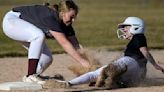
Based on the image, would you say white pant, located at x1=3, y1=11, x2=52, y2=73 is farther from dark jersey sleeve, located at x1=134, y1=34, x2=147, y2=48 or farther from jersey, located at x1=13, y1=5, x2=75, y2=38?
dark jersey sleeve, located at x1=134, y1=34, x2=147, y2=48

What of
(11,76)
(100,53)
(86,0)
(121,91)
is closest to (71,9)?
(121,91)

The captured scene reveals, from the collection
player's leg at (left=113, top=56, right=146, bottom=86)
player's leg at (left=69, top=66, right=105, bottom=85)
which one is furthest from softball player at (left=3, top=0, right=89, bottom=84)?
player's leg at (left=113, top=56, right=146, bottom=86)

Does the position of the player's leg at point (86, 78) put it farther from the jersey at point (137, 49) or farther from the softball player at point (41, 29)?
the jersey at point (137, 49)

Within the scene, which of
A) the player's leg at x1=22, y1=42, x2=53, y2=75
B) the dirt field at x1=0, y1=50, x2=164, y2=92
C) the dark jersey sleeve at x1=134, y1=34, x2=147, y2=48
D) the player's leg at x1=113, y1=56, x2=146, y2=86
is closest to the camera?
the dirt field at x1=0, y1=50, x2=164, y2=92

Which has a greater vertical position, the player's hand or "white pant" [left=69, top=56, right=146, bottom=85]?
the player's hand

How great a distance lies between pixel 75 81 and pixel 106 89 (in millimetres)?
407

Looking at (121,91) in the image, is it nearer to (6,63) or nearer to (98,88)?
(98,88)

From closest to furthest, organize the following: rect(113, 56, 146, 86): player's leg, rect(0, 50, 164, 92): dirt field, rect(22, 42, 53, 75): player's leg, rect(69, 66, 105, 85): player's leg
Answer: rect(69, 66, 105, 85): player's leg
rect(0, 50, 164, 92): dirt field
rect(113, 56, 146, 86): player's leg
rect(22, 42, 53, 75): player's leg

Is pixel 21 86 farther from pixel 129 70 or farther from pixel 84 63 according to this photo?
pixel 129 70

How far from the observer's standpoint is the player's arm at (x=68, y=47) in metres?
8.13

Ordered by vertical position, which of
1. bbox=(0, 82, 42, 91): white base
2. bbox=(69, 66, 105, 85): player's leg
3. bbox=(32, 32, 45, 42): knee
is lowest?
bbox=(0, 82, 42, 91): white base

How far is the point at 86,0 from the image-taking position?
5984 centimetres

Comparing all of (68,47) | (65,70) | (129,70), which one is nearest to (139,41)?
(129,70)

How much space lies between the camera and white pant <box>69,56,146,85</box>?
8227 millimetres
